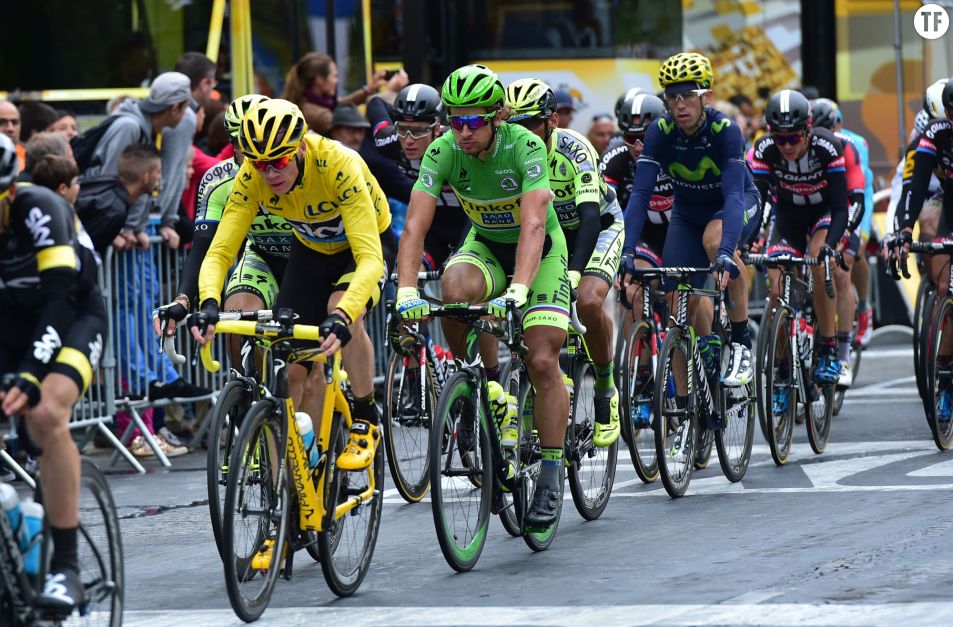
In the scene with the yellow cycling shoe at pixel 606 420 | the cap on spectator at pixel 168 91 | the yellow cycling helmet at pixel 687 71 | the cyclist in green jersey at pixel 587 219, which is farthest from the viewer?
the cap on spectator at pixel 168 91

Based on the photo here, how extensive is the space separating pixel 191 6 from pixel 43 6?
118cm

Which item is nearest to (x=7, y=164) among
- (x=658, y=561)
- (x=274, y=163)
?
(x=274, y=163)

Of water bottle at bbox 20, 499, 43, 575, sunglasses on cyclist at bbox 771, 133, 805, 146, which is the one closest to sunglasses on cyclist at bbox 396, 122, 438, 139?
sunglasses on cyclist at bbox 771, 133, 805, 146

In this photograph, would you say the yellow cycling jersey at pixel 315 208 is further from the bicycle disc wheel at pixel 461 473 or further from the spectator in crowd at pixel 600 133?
the spectator in crowd at pixel 600 133

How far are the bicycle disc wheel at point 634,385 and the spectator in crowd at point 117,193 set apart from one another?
3.37 m

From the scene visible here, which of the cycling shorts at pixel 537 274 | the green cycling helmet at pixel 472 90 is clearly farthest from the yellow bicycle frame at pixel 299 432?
the green cycling helmet at pixel 472 90

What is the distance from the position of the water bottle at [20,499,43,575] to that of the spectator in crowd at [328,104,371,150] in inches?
293

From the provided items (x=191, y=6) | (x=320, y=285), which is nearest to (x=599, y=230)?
(x=320, y=285)

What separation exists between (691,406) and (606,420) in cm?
84

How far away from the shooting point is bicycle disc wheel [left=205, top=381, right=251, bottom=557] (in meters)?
6.71

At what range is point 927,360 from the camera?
1098 cm

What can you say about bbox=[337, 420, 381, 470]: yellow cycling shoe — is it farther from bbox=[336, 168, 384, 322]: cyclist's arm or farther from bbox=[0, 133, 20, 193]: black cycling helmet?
bbox=[0, 133, 20, 193]: black cycling helmet

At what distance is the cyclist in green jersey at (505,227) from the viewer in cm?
796

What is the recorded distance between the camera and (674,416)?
9.86 m
